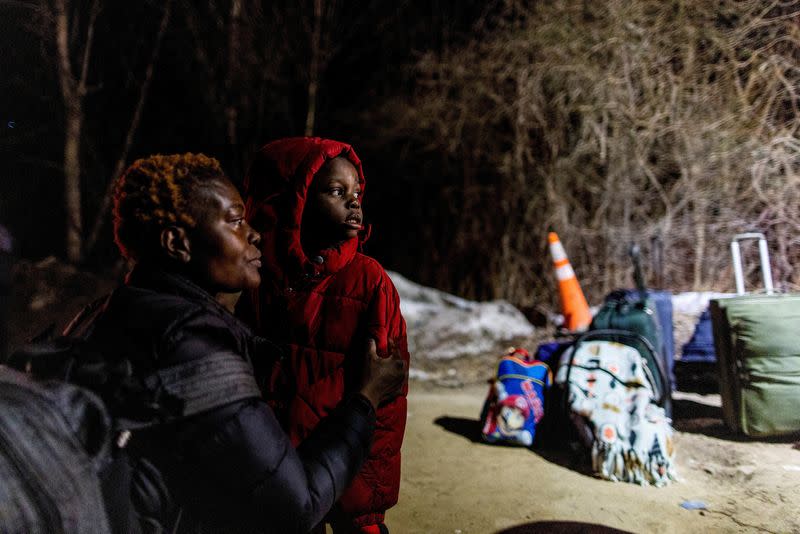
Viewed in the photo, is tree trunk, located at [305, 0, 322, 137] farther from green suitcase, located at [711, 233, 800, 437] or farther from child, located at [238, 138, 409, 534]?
child, located at [238, 138, 409, 534]

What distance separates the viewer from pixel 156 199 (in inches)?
54.0

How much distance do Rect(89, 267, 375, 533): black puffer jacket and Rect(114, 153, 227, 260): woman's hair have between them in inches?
7.0

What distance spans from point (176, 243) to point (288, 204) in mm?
827

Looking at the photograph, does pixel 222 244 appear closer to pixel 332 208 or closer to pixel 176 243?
pixel 176 243

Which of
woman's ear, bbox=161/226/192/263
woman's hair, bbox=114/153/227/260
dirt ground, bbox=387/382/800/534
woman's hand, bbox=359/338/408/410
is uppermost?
woman's hair, bbox=114/153/227/260

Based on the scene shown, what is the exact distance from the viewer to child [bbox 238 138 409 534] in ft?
6.05

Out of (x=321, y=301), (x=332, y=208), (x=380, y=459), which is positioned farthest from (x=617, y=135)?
(x=380, y=459)

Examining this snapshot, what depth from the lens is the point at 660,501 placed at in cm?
336

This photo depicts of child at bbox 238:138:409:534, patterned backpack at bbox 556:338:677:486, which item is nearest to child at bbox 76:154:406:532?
child at bbox 238:138:409:534

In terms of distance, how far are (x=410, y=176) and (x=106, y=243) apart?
6376 millimetres

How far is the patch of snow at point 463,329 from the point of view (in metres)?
6.90

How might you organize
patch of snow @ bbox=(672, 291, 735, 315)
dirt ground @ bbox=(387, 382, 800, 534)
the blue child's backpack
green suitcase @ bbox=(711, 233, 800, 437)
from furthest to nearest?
patch of snow @ bbox=(672, 291, 735, 315), the blue child's backpack, green suitcase @ bbox=(711, 233, 800, 437), dirt ground @ bbox=(387, 382, 800, 534)

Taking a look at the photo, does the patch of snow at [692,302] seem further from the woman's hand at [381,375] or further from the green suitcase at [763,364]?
the woman's hand at [381,375]

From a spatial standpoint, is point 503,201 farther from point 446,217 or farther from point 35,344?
point 35,344
